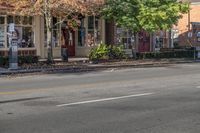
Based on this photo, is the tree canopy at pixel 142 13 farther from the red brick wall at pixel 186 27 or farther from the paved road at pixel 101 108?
the red brick wall at pixel 186 27

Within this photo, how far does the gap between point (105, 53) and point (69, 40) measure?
176 inches

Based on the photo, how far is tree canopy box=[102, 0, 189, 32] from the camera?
109 feet

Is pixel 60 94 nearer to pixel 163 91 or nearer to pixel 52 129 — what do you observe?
pixel 163 91

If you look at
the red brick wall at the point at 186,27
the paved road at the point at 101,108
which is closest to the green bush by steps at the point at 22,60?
the paved road at the point at 101,108

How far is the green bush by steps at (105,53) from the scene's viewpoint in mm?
32856

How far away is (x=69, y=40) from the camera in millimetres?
36875

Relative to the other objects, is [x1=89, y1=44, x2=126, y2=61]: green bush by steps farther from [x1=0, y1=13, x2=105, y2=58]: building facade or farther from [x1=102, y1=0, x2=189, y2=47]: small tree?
[x1=0, y1=13, x2=105, y2=58]: building facade

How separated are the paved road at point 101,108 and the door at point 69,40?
19088 mm

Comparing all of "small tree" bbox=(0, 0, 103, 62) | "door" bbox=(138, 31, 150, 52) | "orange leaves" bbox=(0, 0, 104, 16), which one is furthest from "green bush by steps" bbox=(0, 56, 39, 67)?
"door" bbox=(138, 31, 150, 52)

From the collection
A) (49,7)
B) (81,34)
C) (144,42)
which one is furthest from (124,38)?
(49,7)

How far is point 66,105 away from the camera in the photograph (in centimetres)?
1241

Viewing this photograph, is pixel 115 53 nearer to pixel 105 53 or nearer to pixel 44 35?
pixel 105 53

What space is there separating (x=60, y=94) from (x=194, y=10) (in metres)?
52.5

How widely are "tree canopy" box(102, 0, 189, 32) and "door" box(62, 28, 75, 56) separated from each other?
3.53m
